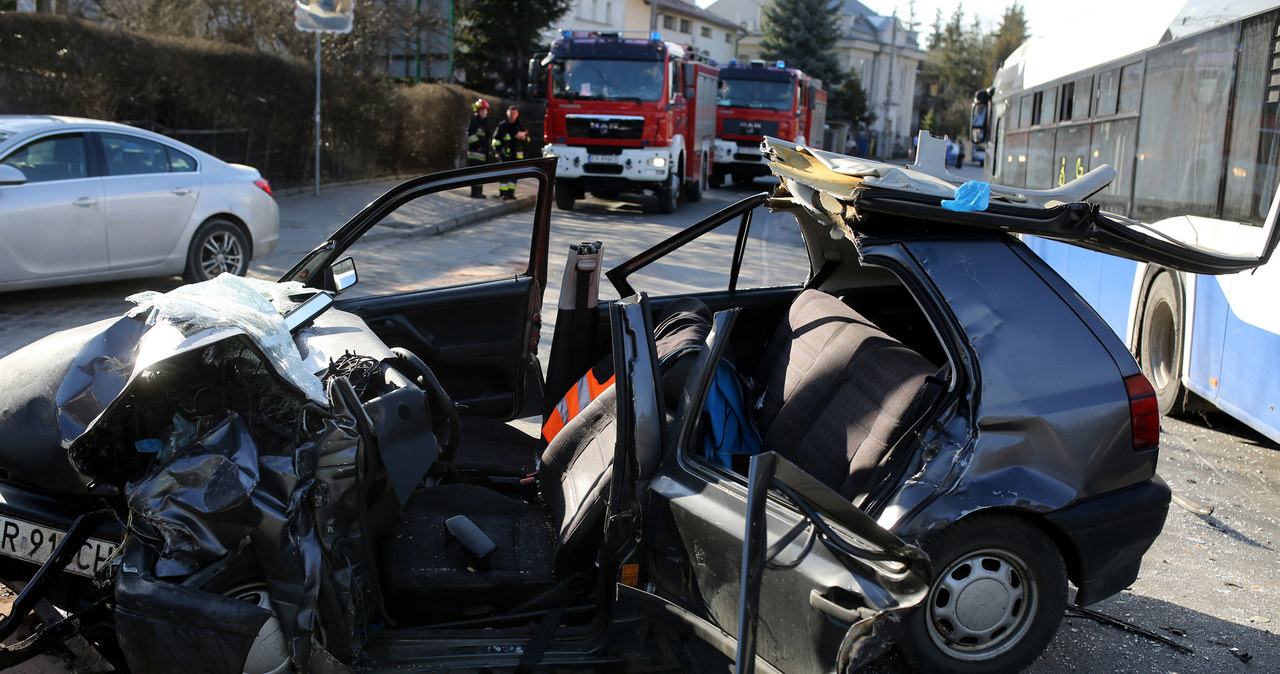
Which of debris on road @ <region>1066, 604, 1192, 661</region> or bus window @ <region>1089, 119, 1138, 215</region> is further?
bus window @ <region>1089, 119, 1138, 215</region>

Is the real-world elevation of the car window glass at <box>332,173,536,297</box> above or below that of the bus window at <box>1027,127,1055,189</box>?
below

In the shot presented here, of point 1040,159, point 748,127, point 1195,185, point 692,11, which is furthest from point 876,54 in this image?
point 1195,185

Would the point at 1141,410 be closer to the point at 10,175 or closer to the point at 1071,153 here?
the point at 1071,153

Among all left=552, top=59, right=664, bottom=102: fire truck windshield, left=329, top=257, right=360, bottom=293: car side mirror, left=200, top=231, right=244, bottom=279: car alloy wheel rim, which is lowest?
left=200, top=231, right=244, bottom=279: car alloy wheel rim

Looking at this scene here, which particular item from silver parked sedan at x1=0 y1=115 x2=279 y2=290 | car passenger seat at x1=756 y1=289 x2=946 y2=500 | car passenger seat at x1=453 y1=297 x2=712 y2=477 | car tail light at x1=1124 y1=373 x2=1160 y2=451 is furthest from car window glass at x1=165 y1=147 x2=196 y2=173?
car tail light at x1=1124 y1=373 x2=1160 y2=451

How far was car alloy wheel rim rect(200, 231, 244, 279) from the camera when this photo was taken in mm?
8859

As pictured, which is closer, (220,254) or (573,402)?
(573,402)

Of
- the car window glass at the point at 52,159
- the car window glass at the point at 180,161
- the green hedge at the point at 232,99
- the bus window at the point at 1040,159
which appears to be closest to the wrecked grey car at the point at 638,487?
the car window glass at the point at 52,159

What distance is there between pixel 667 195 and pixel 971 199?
50.7 feet

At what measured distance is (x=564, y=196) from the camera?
18.1 metres

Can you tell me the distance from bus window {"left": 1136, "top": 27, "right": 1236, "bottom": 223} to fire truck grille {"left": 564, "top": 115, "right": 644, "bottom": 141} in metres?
10.7

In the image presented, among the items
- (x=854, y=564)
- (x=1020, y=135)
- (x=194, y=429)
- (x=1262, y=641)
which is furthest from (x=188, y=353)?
(x=1020, y=135)

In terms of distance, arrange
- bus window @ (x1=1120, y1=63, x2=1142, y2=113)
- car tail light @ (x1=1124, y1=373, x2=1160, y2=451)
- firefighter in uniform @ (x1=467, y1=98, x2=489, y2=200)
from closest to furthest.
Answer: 1. car tail light @ (x1=1124, y1=373, x2=1160, y2=451)
2. bus window @ (x1=1120, y1=63, x2=1142, y2=113)
3. firefighter in uniform @ (x1=467, y1=98, x2=489, y2=200)

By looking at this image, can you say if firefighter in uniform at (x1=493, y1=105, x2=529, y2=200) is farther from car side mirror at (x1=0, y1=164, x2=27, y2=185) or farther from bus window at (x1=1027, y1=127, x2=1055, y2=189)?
car side mirror at (x1=0, y1=164, x2=27, y2=185)
